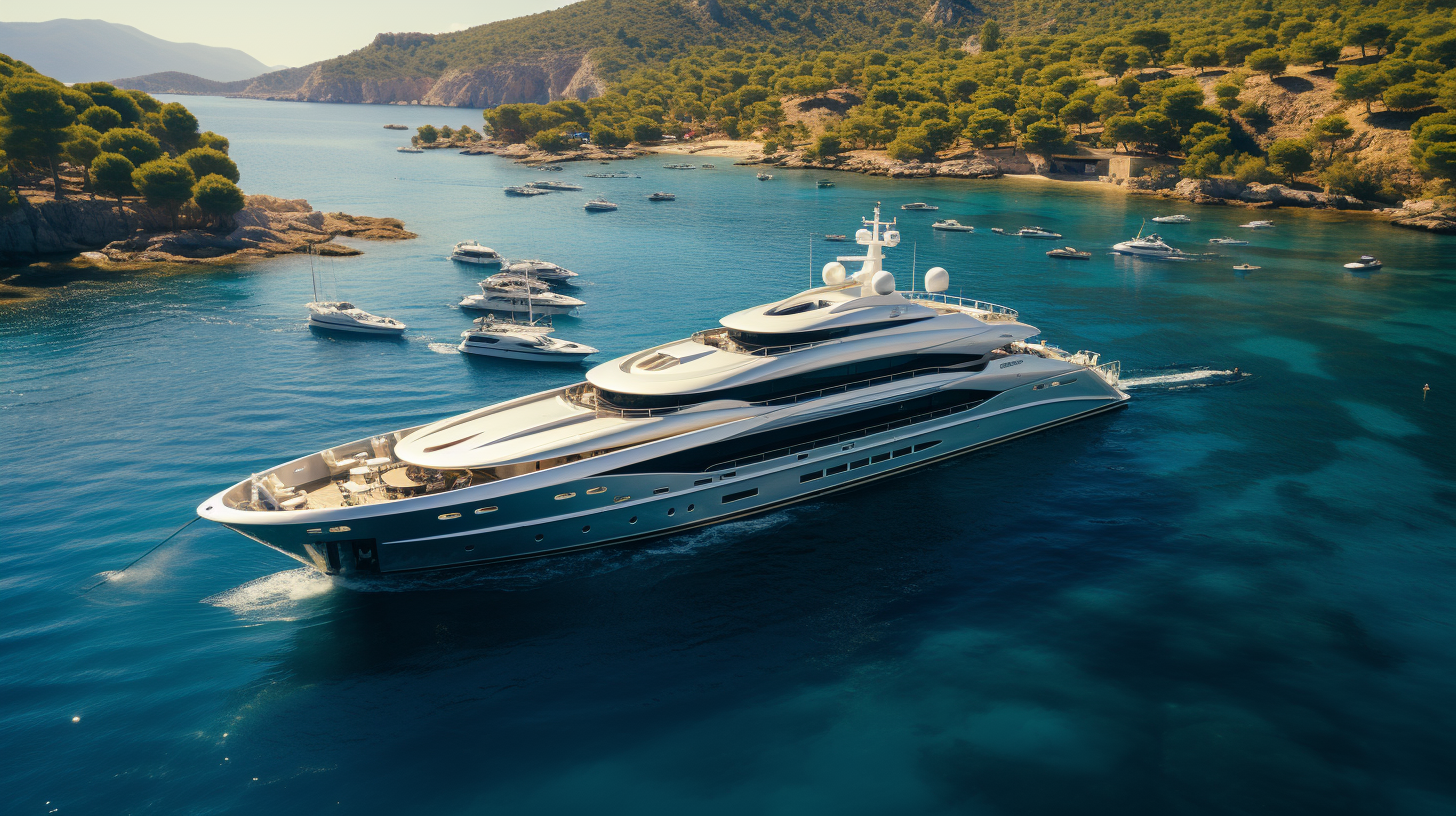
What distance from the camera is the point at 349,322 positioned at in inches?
2076

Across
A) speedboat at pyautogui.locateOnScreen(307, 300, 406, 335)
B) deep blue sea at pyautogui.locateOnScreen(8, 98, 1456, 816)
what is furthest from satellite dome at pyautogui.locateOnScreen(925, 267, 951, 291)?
speedboat at pyautogui.locateOnScreen(307, 300, 406, 335)

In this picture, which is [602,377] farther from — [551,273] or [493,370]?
[551,273]

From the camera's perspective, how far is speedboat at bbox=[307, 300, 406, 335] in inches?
2076

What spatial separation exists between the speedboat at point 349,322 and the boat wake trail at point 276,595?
30.6 metres

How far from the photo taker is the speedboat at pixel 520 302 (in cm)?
5862

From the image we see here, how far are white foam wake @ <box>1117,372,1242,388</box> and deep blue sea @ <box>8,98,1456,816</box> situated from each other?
40 cm

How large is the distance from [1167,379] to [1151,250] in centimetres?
3989

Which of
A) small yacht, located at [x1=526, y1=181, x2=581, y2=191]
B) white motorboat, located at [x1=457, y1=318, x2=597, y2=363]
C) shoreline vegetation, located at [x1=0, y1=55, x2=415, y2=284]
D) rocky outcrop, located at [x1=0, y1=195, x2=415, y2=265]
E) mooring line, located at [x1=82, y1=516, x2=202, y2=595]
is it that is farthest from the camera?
small yacht, located at [x1=526, y1=181, x2=581, y2=191]

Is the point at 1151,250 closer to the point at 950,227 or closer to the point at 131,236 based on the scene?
the point at 950,227

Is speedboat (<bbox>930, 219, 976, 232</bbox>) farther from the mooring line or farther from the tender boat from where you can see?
the mooring line

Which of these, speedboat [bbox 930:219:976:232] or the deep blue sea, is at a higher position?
speedboat [bbox 930:219:976:232]

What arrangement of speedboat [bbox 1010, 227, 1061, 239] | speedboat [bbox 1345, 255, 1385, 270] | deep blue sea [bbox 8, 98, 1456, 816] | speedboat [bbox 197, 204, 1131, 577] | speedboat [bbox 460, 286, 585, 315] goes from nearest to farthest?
deep blue sea [bbox 8, 98, 1456, 816], speedboat [bbox 197, 204, 1131, 577], speedboat [bbox 460, 286, 585, 315], speedboat [bbox 1345, 255, 1385, 270], speedboat [bbox 1010, 227, 1061, 239]

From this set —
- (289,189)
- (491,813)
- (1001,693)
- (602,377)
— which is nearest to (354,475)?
(602,377)

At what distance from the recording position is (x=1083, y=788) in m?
17.2
